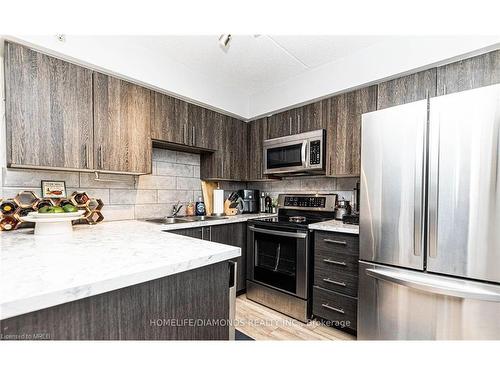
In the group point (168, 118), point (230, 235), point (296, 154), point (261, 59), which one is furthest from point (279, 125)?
point (230, 235)

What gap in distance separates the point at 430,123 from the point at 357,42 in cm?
102

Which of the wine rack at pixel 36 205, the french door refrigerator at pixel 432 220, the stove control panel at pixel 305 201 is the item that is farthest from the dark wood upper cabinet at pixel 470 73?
the wine rack at pixel 36 205

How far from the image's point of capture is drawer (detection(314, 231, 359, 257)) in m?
1.82

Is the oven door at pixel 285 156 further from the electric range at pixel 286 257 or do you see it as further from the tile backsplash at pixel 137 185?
the tile backsplash at pixel 137 185

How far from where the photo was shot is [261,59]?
2246 mm

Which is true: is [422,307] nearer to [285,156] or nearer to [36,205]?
[285,156]

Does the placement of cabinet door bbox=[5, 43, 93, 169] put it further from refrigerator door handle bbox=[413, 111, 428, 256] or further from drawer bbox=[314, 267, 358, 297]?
refrigerator door handle bbox=[413, 111, 428, 256]

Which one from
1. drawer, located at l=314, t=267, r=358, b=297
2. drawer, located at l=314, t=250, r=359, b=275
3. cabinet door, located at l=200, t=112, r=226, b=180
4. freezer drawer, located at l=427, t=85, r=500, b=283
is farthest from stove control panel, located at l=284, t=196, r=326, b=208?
freezer drawer, located at l=427, t=85, r=500, b=283

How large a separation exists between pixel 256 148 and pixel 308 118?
77cm

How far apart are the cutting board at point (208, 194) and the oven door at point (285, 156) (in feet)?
2.44

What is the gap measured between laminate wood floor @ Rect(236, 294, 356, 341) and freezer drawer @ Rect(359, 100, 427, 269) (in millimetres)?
762

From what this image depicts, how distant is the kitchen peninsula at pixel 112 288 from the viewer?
0.63m

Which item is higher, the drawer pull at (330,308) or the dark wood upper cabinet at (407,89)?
the dark wood upper cabinet at (407,89)

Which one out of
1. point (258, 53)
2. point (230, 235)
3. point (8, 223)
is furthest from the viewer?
point (230, 235)
